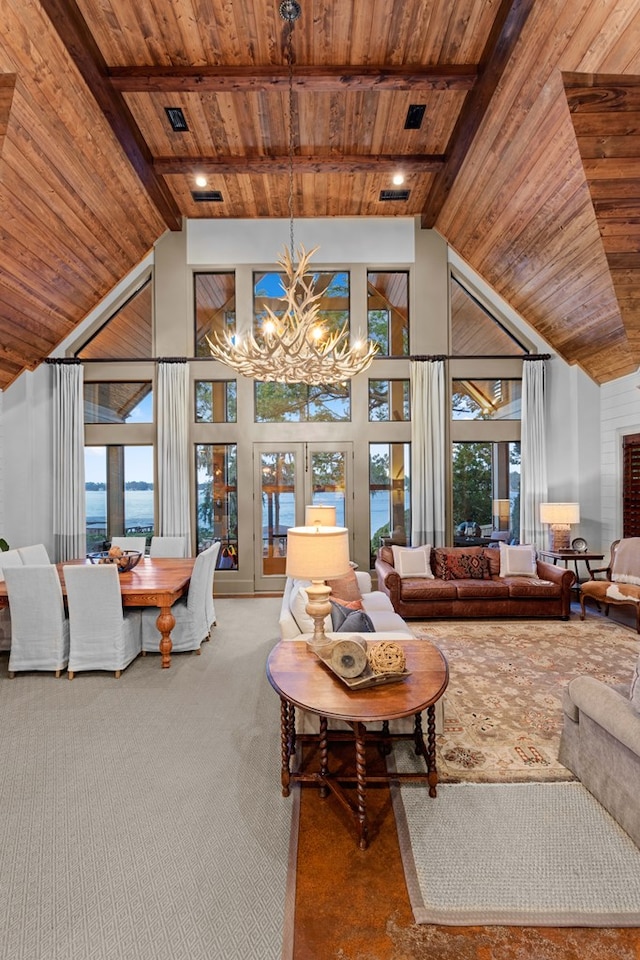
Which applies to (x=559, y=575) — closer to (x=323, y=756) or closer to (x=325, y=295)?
(x=323, y=756)

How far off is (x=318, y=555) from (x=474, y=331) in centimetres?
559

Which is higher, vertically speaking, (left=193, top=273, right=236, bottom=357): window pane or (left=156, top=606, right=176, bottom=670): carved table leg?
(left=193, top=273, right=236, bottom=357): window pane

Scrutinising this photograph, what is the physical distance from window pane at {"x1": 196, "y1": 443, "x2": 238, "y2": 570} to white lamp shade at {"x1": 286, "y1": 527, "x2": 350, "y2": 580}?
451 cm

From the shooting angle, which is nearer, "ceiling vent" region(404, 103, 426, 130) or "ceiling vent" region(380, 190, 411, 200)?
"ceiling vent" region(404, 103, 426, 130)

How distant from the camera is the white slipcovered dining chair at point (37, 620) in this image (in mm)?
3682

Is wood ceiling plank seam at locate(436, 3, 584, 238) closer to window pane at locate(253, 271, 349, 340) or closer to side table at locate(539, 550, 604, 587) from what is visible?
window pane at locate(253, 271, 349, 340)

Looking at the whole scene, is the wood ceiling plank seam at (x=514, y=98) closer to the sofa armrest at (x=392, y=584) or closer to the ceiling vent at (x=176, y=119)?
the ceiling vent at (x=176, y=119)

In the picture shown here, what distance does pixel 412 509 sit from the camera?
260 inches

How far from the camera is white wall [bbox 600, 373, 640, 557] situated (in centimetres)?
577

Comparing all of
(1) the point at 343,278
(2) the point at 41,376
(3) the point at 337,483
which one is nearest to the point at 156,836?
(3) the point at 337,483

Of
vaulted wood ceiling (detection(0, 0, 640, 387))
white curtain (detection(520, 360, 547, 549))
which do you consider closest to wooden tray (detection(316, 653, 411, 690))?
vaulted wood ceiling (detection(0, 0, 640, 387))

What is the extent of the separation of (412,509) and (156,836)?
5.11 meters

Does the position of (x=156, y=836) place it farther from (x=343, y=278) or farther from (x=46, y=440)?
(x=343, y=278)

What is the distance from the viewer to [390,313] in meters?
6.89
